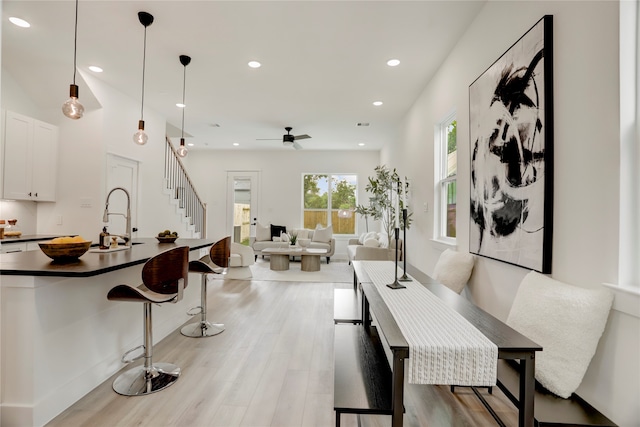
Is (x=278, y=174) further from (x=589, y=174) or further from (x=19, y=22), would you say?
(x=589, y=174)

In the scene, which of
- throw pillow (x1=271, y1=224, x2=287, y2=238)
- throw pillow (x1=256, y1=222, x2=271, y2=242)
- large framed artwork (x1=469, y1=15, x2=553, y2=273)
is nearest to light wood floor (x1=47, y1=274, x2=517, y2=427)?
large framed artwork (x1=469, y1=15, x2=553, y2=273)

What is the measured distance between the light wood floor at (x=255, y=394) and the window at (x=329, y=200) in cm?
599

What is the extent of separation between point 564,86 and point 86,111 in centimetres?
551

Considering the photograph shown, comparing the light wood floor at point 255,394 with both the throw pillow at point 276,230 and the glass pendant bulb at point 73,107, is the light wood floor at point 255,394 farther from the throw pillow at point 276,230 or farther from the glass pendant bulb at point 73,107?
the throw pillow at point 276,230

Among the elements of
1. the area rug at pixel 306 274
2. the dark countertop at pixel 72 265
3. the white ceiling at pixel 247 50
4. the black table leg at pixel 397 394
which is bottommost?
the area rug at pixel 306 274

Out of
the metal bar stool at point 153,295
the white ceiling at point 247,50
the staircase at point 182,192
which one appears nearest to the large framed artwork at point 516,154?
the white ceiling at point 247,50

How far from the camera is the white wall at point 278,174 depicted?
934 cm

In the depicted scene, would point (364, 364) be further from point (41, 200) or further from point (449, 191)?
point (41, 200)

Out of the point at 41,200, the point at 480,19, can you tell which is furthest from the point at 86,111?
the point at 480,19

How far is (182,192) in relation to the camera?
7.11 meters

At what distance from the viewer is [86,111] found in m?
4.62

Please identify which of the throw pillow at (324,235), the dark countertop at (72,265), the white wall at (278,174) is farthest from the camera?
the white wall at (278,174)

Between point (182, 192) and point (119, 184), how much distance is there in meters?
2.06

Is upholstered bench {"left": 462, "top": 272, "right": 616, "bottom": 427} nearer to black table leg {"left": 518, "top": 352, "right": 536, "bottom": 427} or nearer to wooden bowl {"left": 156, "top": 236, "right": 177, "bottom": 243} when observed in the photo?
black table leg {"left": 518, "top": 352, "right": 536, "bottom": 427}
